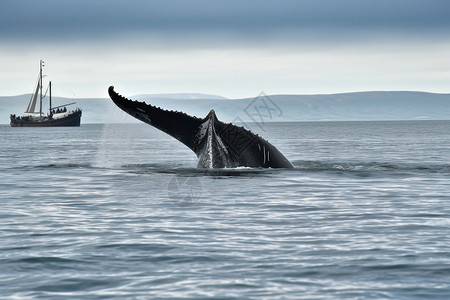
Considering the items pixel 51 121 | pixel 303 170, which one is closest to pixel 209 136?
pixel 303 170

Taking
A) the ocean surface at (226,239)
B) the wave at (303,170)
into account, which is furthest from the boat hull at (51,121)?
the ocean surface at (226,239)

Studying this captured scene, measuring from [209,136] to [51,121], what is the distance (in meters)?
147

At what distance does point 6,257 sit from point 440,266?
4.40 m

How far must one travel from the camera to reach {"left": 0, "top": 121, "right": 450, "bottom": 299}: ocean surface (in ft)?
19.7

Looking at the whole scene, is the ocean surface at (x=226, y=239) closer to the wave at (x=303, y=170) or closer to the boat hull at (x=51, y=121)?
Answer: the wave at (x=303, y=170)

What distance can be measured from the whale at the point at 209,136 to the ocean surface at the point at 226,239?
53 cm

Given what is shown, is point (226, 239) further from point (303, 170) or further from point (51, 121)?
point (51, 121)

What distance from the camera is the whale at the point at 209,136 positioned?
1189cm

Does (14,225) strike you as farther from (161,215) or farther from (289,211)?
(289,211)

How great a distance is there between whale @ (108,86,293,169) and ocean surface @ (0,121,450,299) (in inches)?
20.9

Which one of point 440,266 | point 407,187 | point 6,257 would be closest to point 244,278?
point 440,266

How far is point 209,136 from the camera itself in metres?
12.6

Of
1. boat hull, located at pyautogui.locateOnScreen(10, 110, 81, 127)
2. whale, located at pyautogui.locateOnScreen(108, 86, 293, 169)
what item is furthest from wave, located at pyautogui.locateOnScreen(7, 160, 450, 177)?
→ boat hull, located at pyautogui.locateOnScreen(10, 110, 81, 127)

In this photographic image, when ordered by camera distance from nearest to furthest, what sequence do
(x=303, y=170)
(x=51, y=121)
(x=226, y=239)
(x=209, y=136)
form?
(x=226, y=239)
(x=209, y=136)
(x=303, y=170)
(x=51, y=121)
